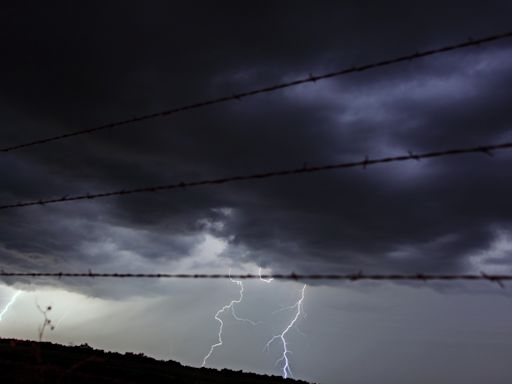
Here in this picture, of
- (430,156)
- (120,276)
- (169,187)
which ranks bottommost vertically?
(120,276)

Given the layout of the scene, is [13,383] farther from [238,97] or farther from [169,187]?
[238,97]

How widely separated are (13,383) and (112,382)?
2.89 ft

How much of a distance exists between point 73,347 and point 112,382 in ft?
17.2

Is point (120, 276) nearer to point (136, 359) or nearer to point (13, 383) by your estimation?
point (13, 383)

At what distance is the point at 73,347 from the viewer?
9.07 meters

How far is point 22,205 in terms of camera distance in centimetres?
501

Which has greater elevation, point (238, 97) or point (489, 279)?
point (238, 97)

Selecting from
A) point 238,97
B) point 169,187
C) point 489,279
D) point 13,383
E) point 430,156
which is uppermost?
point 238,97

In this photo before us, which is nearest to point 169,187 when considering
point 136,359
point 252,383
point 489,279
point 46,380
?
point 46,380

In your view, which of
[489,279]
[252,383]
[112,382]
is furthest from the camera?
[252,383]

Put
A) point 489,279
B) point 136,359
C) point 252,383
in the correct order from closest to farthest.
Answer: point 489,279, point 252,383, point 136,359

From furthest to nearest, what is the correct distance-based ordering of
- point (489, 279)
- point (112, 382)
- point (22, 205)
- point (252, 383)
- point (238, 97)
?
point (252, 383), point (22, 205), point (112, 382), point (238, 97), point (489, 279)

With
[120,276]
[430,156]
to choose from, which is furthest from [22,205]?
[430,156]

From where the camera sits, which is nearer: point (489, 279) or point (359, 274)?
point (489, 279)
